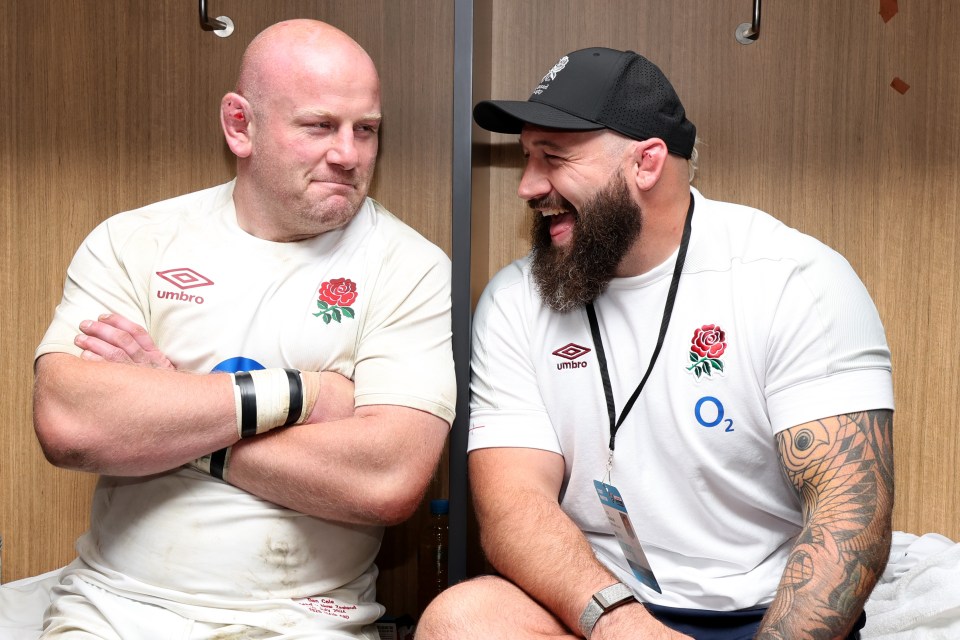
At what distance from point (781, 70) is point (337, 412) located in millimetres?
1239

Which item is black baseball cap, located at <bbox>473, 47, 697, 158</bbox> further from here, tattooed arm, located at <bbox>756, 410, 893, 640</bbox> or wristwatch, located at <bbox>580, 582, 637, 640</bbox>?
wristwatch, located at <bbox>580, 582, 637, 640</bbox>

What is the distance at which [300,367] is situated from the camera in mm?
1517

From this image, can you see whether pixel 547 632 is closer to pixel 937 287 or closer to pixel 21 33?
pixel 937 287

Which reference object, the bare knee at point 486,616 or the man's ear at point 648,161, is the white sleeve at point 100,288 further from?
the man's ear at point 648,161

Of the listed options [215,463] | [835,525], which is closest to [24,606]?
[215,463]

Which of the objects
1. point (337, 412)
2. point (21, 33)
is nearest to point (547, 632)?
point (337, 412)

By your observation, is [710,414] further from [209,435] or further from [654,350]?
[209,435]

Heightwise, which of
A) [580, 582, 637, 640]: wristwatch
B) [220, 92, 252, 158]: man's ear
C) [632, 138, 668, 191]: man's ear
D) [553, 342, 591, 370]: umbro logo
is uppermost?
[220, 92, 252, 158]: man's ear

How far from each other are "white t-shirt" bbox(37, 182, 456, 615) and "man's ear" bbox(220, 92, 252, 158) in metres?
0.12

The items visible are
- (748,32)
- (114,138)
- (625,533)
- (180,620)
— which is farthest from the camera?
(114,138)

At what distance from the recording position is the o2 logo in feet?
4.69

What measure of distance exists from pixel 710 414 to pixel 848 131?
861mm

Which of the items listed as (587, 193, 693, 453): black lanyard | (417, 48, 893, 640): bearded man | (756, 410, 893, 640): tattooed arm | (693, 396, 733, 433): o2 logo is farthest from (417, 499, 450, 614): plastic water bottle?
(756, 410, 893, 640): tattooed arm

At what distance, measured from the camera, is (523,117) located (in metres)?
1.50
